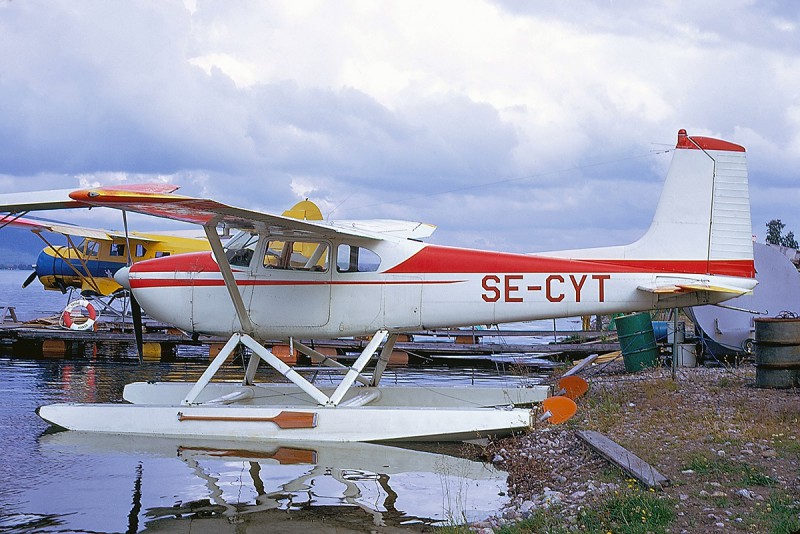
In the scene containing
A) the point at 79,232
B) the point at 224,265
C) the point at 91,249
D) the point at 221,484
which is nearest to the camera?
the point at 221,484

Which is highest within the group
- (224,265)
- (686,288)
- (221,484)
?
(224,265)

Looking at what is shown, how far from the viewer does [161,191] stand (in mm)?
9398

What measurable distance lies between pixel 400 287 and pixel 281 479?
3.27 metres

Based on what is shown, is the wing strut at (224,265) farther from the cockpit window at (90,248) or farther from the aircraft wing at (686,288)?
the cockpit window at (90,248)

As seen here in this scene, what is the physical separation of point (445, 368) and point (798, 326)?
10680mm

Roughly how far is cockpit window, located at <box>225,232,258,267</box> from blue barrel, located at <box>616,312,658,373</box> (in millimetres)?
7686

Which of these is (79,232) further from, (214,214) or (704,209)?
(704,209)

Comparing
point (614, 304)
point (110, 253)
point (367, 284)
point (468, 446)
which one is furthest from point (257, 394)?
point (110, 253)

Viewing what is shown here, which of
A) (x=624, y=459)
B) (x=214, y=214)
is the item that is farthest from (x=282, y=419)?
(x=624, y=459)

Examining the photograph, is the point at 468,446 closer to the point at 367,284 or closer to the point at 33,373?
the point at 367,284

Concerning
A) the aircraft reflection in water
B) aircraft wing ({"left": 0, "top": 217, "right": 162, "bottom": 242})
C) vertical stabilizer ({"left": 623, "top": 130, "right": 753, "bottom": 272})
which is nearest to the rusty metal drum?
vertical stabilizer ({"left": 623, "top": 130, "right": 753, "bottom": 272})

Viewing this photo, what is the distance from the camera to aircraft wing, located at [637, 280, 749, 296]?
10.2 meters

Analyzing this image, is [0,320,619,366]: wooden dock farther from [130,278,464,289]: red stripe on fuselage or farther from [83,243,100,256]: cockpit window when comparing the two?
[130,278,464,289]: red stripe on fuselage

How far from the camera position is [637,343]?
16.2 m
